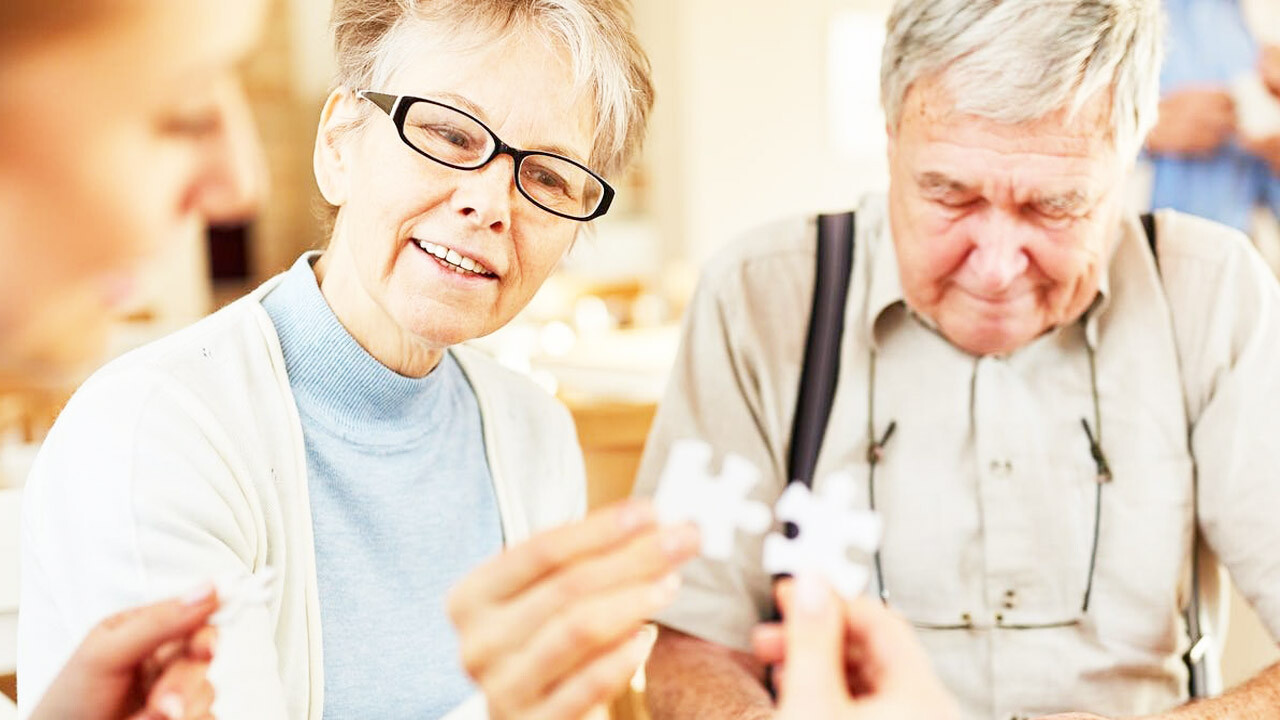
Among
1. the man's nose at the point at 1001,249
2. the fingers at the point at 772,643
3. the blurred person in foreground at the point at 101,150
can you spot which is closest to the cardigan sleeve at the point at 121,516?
the fingers at the point at 772,643

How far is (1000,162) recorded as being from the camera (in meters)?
1.37

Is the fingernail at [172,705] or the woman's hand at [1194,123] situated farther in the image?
the woman's hand at [1194,123]

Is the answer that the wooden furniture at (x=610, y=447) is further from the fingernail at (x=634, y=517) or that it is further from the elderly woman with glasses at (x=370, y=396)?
the fingernail at (x=634, y=517)

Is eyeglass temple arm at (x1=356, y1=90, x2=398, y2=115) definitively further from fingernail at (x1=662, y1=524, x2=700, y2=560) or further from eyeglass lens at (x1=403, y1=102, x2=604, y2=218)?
fingernail at (x1=662, y1=524, x2=700, y2=560)

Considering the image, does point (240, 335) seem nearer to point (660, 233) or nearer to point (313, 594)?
point (313, 594)

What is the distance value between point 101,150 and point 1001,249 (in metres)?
1.15

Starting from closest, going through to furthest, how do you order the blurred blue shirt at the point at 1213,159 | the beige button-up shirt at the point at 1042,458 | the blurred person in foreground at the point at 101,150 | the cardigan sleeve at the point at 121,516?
the blurred person in foreground at the point at 101,150
the cardigan sleeve at the point at 121,516
the beige button-up shirt at the point at 1042,458
the blurred blue shirt at the point at 1213,159

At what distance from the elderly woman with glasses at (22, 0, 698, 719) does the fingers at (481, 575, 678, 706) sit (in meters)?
0.34

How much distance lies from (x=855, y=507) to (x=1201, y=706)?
45 cm

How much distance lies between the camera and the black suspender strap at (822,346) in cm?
157

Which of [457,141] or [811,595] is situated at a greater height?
[457,141]

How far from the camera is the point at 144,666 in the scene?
79 centimetres

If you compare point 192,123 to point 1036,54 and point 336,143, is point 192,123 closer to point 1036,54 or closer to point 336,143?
point 336,143

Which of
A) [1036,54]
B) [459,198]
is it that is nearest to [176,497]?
[459,198]
